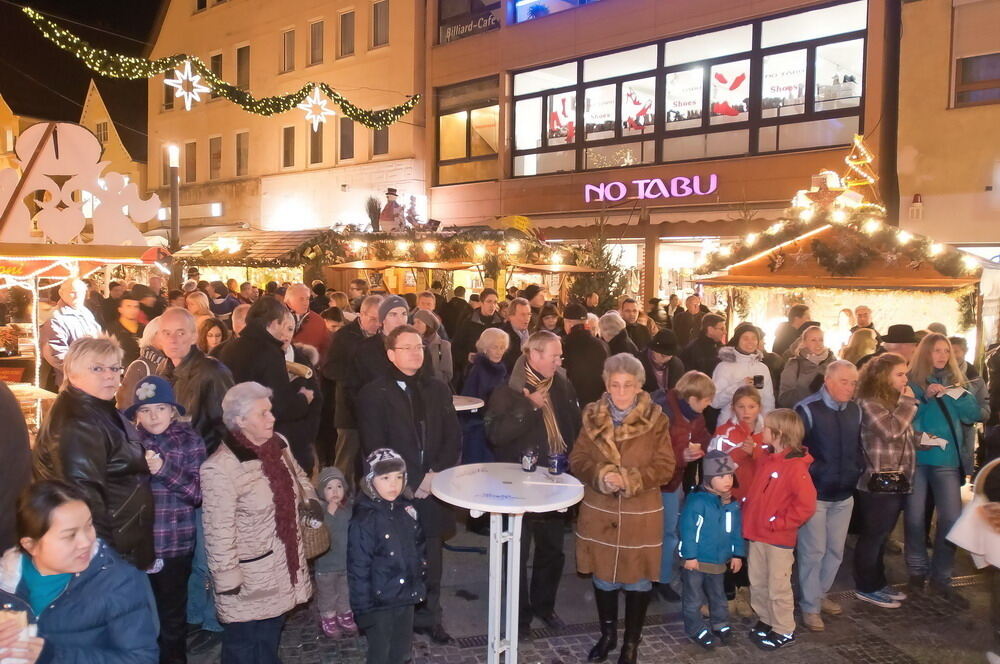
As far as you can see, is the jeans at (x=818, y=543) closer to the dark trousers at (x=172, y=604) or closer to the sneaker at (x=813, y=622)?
the sneaker at (x=813, y=622)

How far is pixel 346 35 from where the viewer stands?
24.9 m

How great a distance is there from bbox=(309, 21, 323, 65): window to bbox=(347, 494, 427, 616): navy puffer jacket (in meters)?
24.8

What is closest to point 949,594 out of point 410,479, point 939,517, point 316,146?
point 939,517

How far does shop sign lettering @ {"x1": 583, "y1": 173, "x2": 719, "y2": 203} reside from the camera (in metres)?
17.2

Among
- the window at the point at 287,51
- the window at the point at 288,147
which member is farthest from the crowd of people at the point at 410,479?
the window at the point at 287,51

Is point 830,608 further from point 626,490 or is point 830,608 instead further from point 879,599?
point 626,490

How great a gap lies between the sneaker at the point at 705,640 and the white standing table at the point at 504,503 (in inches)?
55.1

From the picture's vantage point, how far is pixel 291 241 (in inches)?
870

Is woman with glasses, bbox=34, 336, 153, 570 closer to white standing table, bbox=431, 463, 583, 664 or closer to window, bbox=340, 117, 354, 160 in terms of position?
white standing table, bbox=431, 463, 583, 664

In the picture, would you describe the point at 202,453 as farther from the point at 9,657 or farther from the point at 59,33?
the point at 59,33

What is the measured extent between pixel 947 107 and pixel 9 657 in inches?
613

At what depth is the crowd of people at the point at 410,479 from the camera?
3.28m

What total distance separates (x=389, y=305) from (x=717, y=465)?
8.59ft

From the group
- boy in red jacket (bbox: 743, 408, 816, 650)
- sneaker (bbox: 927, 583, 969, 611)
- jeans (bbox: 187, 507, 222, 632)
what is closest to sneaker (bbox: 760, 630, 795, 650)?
boy in red jacket (bbox: 743, 408, 816, 650)
